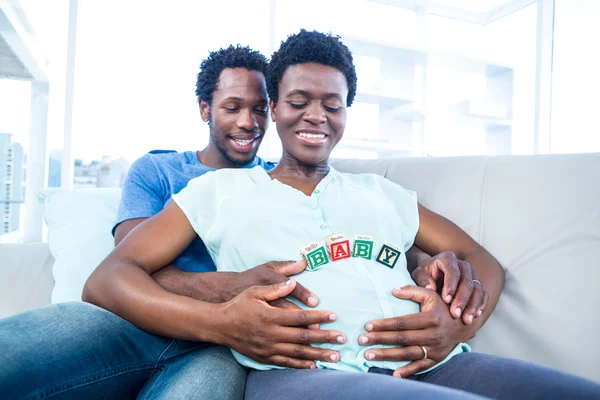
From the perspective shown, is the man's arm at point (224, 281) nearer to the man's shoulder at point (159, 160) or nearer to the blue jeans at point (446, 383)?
the blue jeans at point (446, 383)

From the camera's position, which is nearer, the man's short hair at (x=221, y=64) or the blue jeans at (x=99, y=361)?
the blue jeans at (x=99, y=361)

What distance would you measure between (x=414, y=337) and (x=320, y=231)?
0.30 meters

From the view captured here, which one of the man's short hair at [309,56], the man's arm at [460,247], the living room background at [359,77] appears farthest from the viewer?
the living room background at [359,77]

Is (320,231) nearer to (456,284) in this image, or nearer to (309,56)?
(456,284)

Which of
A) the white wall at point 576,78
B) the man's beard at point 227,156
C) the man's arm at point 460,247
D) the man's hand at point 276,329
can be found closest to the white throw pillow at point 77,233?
the man's beard at point 227,156

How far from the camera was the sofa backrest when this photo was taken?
1.00 meters

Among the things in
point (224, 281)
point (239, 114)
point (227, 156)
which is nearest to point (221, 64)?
point (239, 114)

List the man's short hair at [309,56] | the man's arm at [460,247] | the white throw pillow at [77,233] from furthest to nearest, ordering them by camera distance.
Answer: the white throw pillow at [77,233] → the man's short hair at [309,56] → the man's arm at [460,247]

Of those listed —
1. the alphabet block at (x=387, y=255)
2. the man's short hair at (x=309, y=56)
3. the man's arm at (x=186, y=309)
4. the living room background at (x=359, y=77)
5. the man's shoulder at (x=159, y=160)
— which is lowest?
the man's arm at (x=186, y=309)

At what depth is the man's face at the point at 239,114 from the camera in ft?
4.81

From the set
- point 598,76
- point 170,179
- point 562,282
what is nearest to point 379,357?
point 562,282

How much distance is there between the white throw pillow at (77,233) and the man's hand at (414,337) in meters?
0.91

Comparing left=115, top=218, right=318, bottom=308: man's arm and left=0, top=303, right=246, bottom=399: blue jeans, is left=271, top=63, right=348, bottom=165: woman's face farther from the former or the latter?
left=0, top=303, right=246, bottom=399: blue jeans

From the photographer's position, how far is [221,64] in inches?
61.1
